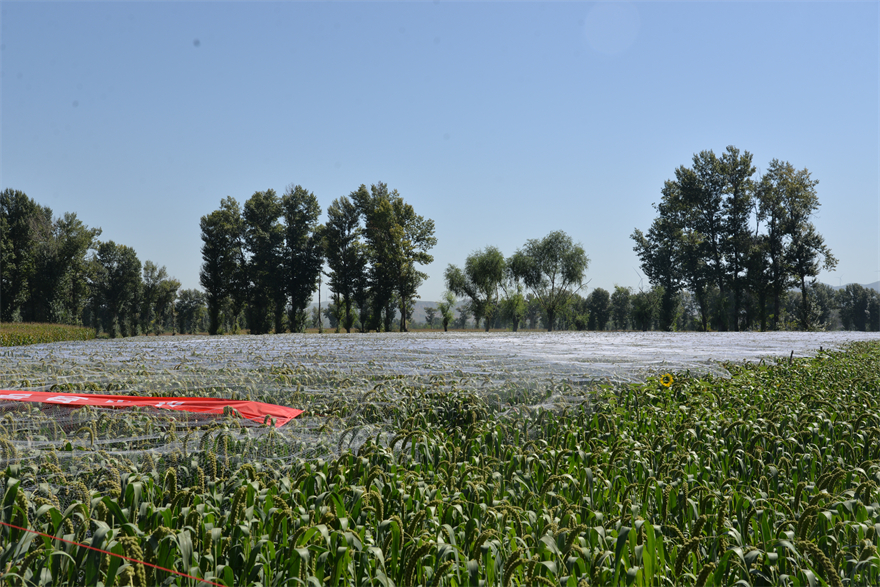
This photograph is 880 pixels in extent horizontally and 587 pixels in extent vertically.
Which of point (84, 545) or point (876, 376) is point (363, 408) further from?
point (876, 376)

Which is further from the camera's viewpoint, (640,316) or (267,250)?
(640,316)

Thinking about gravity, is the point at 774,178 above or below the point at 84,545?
above

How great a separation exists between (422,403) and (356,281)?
47.9 m

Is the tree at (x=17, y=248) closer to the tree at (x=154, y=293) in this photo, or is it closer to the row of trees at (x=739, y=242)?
the tree at (x=154, y=293)

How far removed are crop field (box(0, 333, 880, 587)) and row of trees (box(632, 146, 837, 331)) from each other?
162 feet

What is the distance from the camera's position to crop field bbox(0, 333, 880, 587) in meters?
2.47

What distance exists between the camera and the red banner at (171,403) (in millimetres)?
5247

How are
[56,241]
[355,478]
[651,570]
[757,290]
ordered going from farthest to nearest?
[56,241] < [757,290] < [355,478] < [651,570]

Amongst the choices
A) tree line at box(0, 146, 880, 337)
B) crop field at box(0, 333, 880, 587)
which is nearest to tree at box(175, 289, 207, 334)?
tree line at box(0, 146, 880, 337)

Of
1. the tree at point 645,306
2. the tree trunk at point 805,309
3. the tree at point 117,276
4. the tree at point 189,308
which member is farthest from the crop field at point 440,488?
the tree at point 189,308

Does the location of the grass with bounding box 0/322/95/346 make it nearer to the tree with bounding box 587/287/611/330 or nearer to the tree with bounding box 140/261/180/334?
the tree with bounding box 140/261/180/334

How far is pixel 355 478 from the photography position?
144 inches

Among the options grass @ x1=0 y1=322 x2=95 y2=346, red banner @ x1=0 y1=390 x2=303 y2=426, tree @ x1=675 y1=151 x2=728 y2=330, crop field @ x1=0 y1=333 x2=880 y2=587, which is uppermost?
tree @ x1=675 y1=151 x2=728 y2=330

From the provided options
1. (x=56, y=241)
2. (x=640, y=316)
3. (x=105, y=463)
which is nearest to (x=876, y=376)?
(x=105, y=463)
